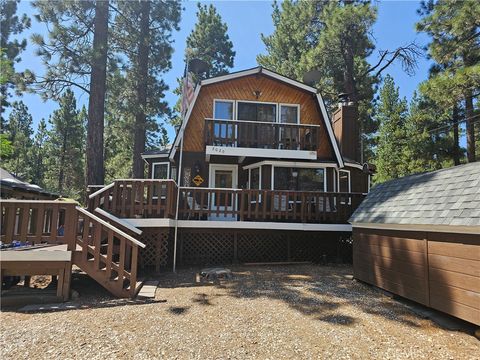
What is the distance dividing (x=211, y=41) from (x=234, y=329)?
25.7m

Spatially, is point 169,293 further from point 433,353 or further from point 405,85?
point 405,85

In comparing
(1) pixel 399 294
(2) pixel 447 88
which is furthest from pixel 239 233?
(2) pixel 447 88

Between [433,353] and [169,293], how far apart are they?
4.61m

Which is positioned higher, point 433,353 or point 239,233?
point 239,233

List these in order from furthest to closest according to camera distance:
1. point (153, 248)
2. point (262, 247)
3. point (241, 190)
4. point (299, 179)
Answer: point (299, 179) < point (262, 247) < point (241, 190) < point (153, 248)

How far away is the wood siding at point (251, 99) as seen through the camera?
1307 cm

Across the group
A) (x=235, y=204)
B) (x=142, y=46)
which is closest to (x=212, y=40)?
(x=142, y=46)

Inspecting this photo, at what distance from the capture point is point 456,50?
14.5 metres

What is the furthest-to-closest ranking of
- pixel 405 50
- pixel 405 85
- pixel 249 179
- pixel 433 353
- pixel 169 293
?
pixel 405 85 < pixel 405 50 < pixel 249 179 < pixel 169 293 < pixel 433 353

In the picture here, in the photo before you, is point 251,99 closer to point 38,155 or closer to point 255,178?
point 255,178

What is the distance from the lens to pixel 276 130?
1248cm

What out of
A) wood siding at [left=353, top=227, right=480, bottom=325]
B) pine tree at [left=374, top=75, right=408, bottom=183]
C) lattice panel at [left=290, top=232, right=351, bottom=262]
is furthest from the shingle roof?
pine tree at [left=374, top=75, right=408, bottom=183]

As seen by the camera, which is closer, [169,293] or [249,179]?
[169,293]

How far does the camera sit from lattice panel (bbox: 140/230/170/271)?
883cm
